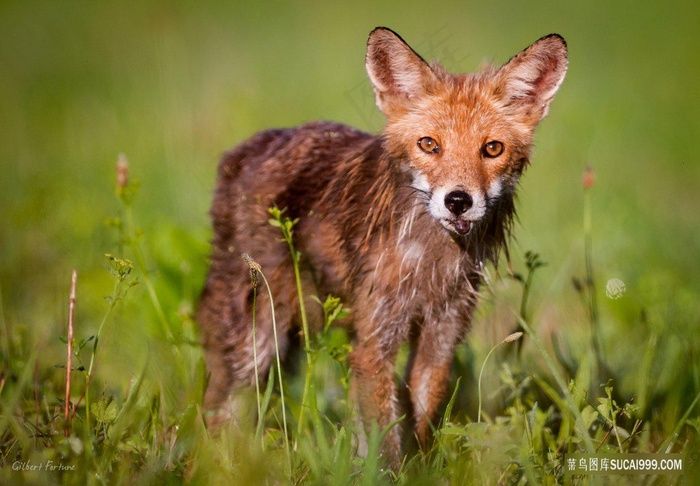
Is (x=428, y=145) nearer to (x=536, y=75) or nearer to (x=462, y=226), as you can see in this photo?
(x=462, y=226)

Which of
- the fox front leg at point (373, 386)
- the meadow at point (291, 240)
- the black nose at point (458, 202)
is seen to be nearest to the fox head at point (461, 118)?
the black nose at point (458, 202)

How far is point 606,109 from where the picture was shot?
10.5 m

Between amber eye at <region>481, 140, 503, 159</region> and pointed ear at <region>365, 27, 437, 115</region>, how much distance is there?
1.55ft

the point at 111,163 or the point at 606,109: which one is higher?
the point at 606,109

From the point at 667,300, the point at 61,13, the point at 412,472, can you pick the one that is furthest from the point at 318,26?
the point at 412,472

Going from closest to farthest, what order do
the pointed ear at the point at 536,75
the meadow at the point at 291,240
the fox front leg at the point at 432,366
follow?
the meadow at the point at 291,240
the pointed ear at the point at 536,75
the fox front leg at the point at 432,366

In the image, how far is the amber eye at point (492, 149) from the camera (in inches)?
158

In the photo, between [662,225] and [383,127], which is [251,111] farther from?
[383,127]

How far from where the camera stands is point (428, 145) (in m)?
4.06

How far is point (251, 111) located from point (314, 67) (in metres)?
1.78

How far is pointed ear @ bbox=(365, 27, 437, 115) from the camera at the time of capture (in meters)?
4.11

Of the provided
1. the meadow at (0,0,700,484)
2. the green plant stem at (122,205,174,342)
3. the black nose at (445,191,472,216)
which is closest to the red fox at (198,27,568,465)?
the black nose at (445,191,472,216)

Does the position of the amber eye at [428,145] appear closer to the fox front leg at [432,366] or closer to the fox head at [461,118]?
the fox head at [461,118]

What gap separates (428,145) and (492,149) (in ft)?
1.02
